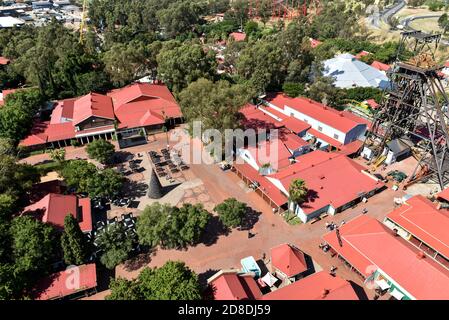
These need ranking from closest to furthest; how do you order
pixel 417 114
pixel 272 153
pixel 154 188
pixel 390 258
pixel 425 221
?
pixel 390 258 < pixel 425 221 < pixel 154 188 < pixel 417 114 < pixel 272 153

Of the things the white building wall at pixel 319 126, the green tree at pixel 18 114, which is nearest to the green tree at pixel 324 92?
the white building wall at pixel 319 126

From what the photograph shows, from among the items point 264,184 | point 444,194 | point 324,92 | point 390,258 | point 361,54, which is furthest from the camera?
point 361,54

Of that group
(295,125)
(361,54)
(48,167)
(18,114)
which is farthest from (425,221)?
(361,54)

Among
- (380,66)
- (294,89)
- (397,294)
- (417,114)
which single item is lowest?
(397,294)

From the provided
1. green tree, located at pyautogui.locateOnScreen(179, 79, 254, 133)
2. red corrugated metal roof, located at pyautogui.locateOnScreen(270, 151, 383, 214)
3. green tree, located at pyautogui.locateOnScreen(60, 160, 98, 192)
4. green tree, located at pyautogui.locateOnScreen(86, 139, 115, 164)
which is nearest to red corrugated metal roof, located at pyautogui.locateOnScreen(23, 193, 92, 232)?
green tree, located at pyautogui.locateOnScreen(60, 160, 98, 192)

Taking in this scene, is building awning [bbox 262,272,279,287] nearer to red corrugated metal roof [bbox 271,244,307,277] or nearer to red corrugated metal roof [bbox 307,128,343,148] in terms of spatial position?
red corrugated metal roof [bbox 271,244,307,277]

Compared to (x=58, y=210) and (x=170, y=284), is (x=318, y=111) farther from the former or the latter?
(x=58, y=210)
